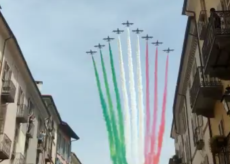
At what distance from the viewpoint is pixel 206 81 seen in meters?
20.9

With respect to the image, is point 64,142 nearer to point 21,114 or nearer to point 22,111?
point 22,111

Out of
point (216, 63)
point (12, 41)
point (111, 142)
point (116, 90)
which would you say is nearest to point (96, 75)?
point (116, 90)

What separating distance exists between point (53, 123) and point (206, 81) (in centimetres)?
2861

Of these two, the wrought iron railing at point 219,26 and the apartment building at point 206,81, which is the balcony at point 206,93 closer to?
the apartment building at point 206,81

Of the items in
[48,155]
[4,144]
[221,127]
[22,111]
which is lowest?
[48,155]

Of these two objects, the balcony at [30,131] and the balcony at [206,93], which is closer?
the balcony at [206,93]

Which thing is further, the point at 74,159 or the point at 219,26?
the point at 74,159

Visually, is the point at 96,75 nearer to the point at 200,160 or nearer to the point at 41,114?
the point at 41,114

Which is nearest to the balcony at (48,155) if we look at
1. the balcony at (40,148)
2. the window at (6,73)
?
the balcony at (40,148)

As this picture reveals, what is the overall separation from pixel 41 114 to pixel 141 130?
11.6 m

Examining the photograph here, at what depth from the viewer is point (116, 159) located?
4925 cm

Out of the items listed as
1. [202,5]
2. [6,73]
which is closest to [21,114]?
[6,73]

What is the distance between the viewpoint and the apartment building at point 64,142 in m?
50.0

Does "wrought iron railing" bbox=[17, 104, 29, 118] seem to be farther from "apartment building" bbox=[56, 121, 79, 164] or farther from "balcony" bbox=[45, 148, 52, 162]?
"apartment building" bbox=[56, 121, 79, 164]
